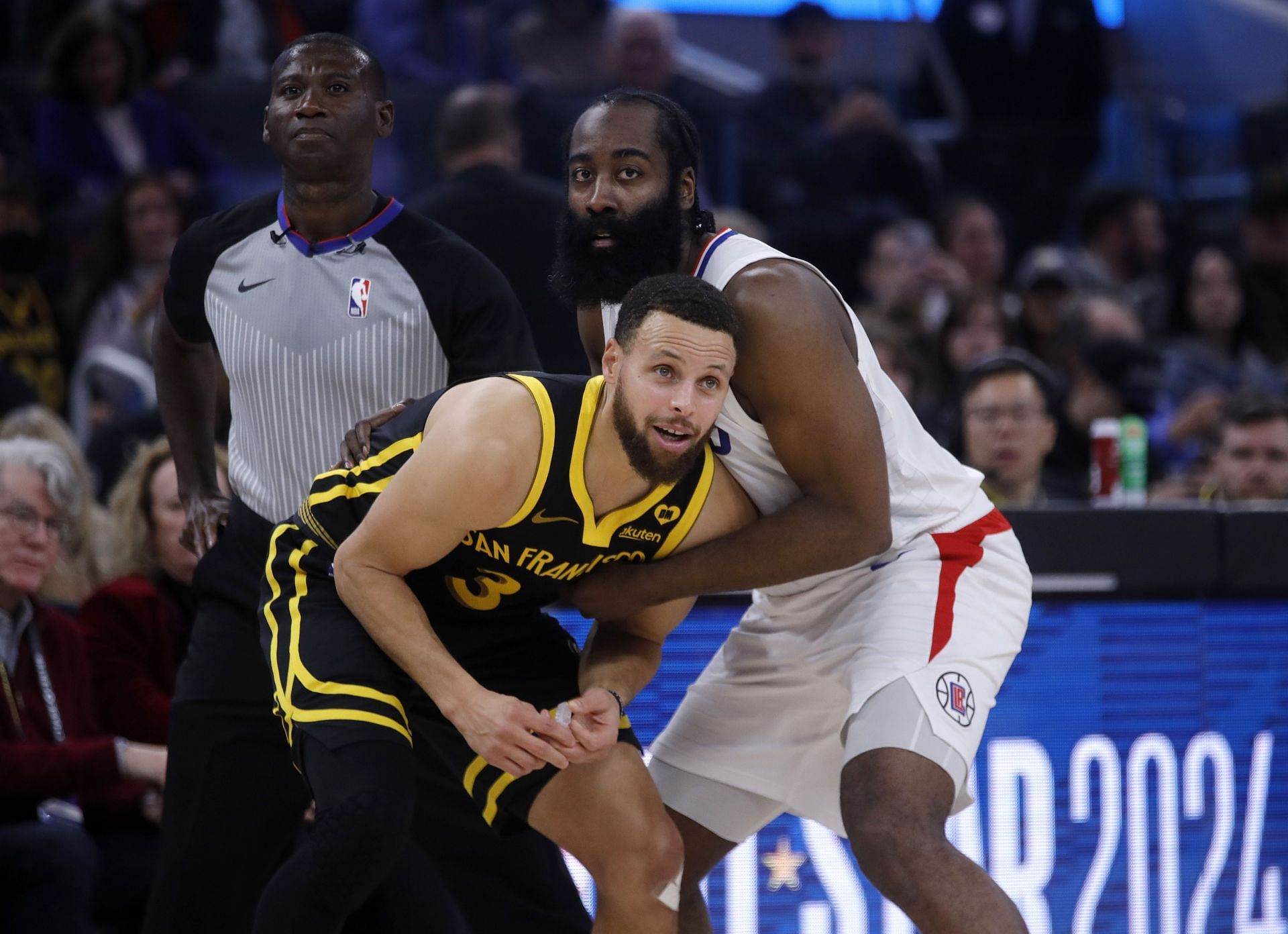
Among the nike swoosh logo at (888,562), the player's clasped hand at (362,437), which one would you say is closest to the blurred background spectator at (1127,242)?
the nike swoosh logo at (888,562)

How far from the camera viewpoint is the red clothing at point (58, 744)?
4.19 metres

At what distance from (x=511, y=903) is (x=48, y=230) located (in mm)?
4367

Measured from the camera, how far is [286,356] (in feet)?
11.5

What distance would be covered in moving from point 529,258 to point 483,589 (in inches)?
91.2

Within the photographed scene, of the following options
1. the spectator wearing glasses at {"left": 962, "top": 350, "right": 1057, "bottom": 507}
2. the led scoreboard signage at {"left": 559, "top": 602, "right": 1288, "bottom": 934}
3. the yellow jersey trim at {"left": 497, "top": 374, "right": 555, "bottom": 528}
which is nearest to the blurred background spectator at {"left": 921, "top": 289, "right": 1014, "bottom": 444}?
the spectator wearing glasses at {"left": 962, "top": 350, "right": 1057, "bottom": 507}

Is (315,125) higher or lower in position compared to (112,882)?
higher

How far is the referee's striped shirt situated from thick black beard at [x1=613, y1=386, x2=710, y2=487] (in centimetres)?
40

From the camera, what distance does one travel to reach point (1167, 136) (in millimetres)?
10055

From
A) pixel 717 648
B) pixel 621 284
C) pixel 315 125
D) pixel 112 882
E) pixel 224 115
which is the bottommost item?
pixel 112 882

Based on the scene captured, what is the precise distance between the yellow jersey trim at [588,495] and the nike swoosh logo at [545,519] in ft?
0.10

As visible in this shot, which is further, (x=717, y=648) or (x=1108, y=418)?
(x=1108, y=418)

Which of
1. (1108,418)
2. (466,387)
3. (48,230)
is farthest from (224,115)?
(466,387)

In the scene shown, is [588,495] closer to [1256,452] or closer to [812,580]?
[812,580]

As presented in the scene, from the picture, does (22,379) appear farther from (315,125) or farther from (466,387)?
(466,387)
